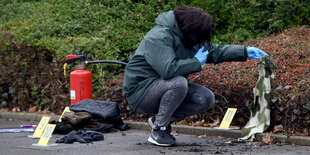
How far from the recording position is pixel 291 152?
4.96 metres

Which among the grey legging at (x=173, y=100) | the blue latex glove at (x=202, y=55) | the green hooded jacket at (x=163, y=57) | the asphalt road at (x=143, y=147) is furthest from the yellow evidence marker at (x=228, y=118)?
the blue latex glove at (x=202, y=55)

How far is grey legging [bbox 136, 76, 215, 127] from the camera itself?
196 inches

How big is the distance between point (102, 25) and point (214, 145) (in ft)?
18.2

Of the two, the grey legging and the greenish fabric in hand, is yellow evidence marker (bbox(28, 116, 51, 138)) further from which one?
the greenish fabric in hand

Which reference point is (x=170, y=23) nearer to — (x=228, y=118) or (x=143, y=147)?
(x=143, y=147)

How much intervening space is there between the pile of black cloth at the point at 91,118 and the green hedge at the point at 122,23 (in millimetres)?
1717

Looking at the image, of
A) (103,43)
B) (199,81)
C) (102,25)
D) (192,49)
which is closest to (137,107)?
(192,49)

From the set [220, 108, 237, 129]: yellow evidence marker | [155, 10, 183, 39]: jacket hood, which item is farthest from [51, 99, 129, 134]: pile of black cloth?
[155, 10, 183, 39]: jacket hood

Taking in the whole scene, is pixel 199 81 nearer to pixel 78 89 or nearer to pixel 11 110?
pixel 78 89

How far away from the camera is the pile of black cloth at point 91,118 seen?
670 cm

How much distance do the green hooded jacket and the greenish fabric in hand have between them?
0.77 meters

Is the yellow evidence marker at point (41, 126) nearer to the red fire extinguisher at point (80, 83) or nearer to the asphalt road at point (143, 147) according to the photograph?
the asphalt road at point (143, 147)

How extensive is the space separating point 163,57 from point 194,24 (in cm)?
44

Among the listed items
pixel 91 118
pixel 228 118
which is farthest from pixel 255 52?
pixel 91 118
